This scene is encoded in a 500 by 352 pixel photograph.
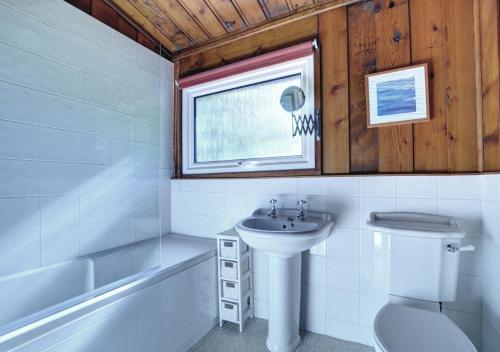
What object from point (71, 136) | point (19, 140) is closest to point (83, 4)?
point (71, 136)

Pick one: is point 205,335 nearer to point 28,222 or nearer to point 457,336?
point 28,222

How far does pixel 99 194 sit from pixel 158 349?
1.09 m

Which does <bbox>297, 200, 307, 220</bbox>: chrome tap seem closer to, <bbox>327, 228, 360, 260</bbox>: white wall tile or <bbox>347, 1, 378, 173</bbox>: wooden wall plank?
<bbox>327, 228, 360, 260</bbox>: white wall tile

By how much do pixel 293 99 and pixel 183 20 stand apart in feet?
3.70

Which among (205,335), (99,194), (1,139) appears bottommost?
(205,335)

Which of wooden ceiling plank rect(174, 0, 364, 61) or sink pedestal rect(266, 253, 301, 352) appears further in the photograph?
wooden ceiling plank rect(174, 0, 364, 61)

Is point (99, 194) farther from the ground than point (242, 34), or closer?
closer

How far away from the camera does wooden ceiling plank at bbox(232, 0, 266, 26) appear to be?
5.65ft

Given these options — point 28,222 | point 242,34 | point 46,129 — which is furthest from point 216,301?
point 242,34

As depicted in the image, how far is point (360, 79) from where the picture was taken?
5.11ft

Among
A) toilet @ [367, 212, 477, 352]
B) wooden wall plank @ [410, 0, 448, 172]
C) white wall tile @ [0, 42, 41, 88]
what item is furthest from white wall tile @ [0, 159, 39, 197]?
wooden wall plank @ [410, 0, 448, 172]

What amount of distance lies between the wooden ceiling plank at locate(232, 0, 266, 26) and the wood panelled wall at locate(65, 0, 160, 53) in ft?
2.85

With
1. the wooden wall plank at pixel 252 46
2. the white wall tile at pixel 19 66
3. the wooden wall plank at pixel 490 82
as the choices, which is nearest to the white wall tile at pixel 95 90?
the white wall tile at pixel 19 66

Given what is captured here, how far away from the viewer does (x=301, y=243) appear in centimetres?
125
